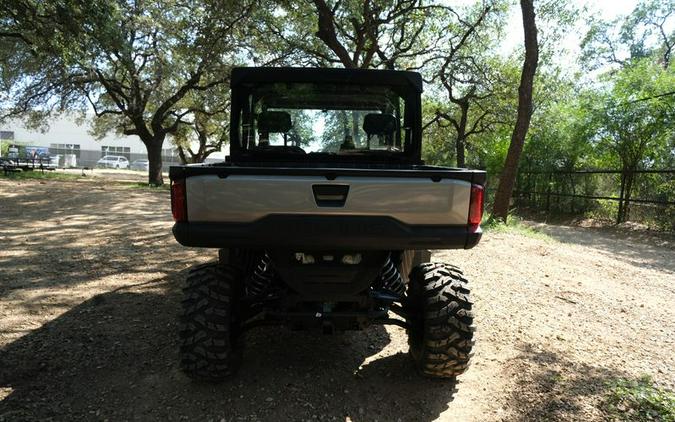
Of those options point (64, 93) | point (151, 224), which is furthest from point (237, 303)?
point (64, 93)

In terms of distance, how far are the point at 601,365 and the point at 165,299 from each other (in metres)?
4.06

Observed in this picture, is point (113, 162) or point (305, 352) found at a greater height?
point (113, 162)

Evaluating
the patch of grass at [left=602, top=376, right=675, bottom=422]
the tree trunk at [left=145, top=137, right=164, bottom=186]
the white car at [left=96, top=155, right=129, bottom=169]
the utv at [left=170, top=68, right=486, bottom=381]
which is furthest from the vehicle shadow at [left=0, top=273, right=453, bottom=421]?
the white car at [left=96, top=155, right=129, bottom=169]

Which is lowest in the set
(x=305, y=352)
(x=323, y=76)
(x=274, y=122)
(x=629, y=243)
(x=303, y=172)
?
(x=629, y=243)

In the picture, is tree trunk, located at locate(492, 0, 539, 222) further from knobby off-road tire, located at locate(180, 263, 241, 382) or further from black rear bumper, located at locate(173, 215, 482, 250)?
knobby off-road tire, located at locate(180, 263, 241, 382)

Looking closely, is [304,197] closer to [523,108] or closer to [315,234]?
[315,234]

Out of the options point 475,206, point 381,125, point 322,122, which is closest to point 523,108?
point 381,125

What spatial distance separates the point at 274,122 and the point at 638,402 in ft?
11.2

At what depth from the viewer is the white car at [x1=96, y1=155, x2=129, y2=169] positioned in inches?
1974

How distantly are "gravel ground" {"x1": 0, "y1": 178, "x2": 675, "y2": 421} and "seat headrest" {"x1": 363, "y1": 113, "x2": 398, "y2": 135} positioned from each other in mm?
1829

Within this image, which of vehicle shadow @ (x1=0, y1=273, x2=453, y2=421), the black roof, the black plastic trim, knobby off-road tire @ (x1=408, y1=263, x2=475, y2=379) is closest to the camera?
the black plastic trim

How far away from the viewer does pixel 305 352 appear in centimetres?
383

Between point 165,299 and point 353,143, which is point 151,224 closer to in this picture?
point 165,299

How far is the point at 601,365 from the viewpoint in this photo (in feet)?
12.1
